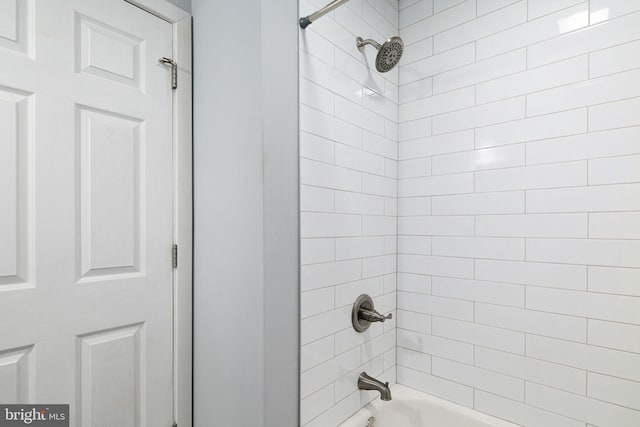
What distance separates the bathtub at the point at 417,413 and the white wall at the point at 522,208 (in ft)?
0.18

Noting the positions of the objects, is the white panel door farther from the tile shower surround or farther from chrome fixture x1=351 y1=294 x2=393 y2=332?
chrome fixture x1=351 y1=294 x2=393 y2=332

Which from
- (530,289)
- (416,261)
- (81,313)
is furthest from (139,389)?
(530,289)

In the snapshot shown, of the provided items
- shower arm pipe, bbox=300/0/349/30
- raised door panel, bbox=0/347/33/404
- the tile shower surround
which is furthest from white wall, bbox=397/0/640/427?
raised door panel, bbox=0/347/33/404

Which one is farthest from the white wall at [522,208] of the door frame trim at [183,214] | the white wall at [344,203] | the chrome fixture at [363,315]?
the door frame trim at [183,214]

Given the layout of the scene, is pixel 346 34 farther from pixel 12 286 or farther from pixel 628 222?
pixel 12 286

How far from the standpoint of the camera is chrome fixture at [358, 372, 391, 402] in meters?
1.36

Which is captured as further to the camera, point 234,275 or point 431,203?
point 431,203

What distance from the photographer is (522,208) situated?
1.36 m

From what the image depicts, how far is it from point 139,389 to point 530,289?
1.56 m

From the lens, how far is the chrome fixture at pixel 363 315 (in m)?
1.44

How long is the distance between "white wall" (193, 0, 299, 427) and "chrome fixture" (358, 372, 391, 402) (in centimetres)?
39

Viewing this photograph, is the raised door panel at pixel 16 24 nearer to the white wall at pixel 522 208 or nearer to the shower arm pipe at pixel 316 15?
the shower arm pipe at pixel 316 15

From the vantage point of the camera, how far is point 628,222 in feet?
3.76

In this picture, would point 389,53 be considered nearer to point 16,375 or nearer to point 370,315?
point 370,315
